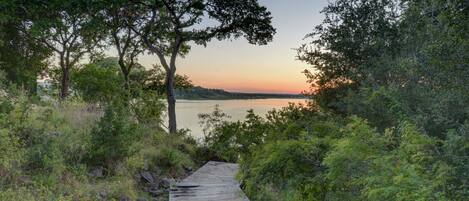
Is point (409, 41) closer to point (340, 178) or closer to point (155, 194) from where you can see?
point (340, 178)

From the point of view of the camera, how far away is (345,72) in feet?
32.2

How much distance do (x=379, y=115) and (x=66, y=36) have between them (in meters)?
16.8

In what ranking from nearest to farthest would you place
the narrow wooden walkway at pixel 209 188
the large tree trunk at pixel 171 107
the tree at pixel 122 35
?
1. the narrow wooden walkway at pixel 209 188
2. the large tree trunk at pixel 171 107
3. the tree at pixel 122 35

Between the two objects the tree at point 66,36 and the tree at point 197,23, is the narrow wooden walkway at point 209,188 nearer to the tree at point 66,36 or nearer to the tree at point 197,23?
the tree at point 197,23

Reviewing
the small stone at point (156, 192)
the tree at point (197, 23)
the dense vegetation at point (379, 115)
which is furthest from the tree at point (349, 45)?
the small stone at point (156, 192)

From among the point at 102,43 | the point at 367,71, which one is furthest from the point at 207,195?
the point at 102,43

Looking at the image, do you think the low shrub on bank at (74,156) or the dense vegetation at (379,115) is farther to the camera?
the low shrub on bank at (74,156)

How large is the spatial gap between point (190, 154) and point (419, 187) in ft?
31.1

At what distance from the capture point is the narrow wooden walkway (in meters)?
7.10

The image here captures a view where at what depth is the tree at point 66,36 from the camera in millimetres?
14769

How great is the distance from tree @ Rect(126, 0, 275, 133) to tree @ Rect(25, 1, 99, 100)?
2552 millimetres

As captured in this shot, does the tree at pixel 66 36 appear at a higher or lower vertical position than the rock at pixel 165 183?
higher

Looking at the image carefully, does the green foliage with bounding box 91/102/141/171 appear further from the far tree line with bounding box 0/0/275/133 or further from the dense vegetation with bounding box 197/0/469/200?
the far tree line with bounding box 0/0/275/133

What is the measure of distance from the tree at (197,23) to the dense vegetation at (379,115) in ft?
12.2
